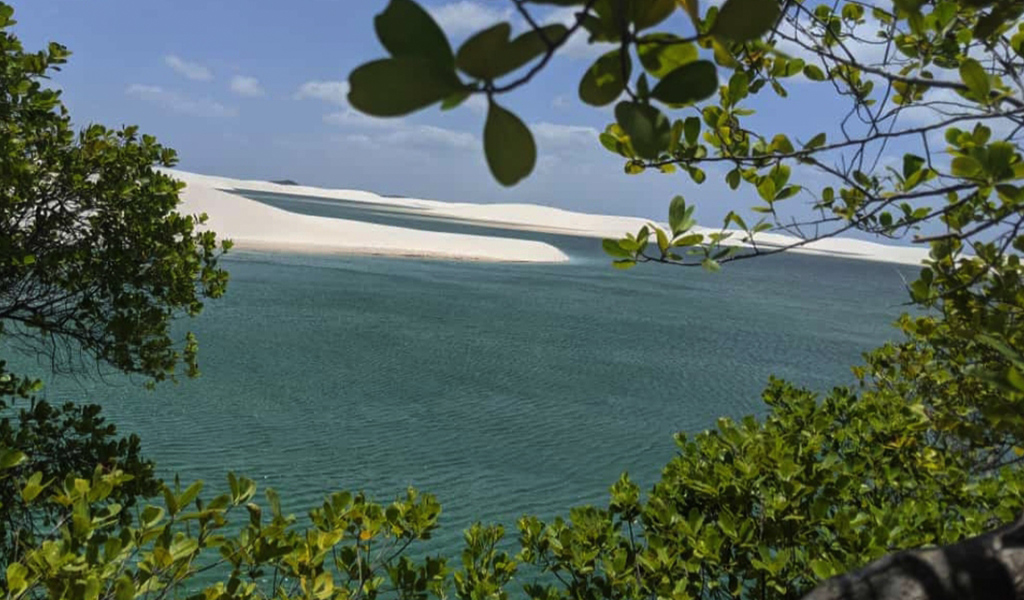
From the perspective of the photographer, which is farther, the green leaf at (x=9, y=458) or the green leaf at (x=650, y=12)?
the green leaf at (x=9, y=458)

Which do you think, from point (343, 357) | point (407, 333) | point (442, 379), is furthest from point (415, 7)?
point (407, 333)

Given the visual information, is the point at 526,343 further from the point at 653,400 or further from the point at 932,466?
the point at 932,466

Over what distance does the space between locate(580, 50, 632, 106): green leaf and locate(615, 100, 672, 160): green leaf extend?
0.21 feet

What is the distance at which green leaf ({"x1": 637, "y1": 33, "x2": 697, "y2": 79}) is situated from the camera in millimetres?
759

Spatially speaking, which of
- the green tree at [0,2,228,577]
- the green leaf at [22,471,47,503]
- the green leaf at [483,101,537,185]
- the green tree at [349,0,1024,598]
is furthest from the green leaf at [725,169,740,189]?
the green tree at [0,2,228,577]

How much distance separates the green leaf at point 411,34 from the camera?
1.79ft

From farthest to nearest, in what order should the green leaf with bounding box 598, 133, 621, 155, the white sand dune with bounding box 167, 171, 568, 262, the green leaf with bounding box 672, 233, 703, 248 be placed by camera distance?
the white sand dune with bounding box 167, 171, 568, 262 < the green leaf with bounding box 598, 133, 621, 155 < the green leaf with bounding box 672, 233, 703, 248

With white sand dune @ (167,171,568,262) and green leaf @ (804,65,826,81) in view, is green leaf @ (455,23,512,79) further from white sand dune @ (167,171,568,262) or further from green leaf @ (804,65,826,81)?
white sand dune @ (167,171,568,262)

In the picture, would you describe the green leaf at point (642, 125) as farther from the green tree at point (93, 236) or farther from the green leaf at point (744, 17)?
the green tree at point (93, 236)

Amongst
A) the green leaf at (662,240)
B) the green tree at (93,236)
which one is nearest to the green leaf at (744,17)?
the green leaf at (662,240)

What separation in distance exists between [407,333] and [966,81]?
20254 mm

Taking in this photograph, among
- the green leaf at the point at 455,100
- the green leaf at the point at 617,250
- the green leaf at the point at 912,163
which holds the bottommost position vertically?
the green leaf at the point at 617,250

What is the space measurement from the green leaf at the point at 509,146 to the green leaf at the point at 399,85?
0.05 meters

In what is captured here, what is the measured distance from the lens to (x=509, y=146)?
61 cm
